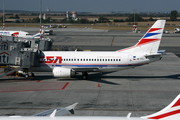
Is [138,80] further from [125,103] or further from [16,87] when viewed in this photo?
[16,87]

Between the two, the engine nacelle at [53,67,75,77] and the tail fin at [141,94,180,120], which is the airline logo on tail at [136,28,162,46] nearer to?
the engine nacelle at [53,67,75,77]

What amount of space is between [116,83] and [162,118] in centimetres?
1993

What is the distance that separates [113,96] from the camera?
27.6 metres

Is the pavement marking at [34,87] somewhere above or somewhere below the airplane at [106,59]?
below

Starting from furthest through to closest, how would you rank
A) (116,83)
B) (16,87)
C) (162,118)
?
1. (116,83)
2. (16,87)
3. (162,118)

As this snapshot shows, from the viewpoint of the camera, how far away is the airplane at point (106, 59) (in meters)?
34.0

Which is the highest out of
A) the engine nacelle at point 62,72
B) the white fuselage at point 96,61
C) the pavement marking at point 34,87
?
the white fuselage at point 96,61

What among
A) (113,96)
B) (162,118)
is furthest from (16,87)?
(162,118)

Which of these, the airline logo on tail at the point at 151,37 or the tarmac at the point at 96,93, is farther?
the airline logo on tail at the point at 151,37

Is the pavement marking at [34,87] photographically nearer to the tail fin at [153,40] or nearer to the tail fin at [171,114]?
the tail fin at [153,40]

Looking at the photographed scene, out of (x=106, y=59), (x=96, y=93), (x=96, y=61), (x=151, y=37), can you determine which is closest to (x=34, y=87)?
(x=96, y=93)

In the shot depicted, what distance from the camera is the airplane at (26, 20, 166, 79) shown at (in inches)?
1339

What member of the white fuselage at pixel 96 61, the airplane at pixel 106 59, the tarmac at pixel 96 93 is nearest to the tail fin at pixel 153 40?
the airplane at pixel 106 59

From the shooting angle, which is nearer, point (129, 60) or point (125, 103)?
point (125, 103)
